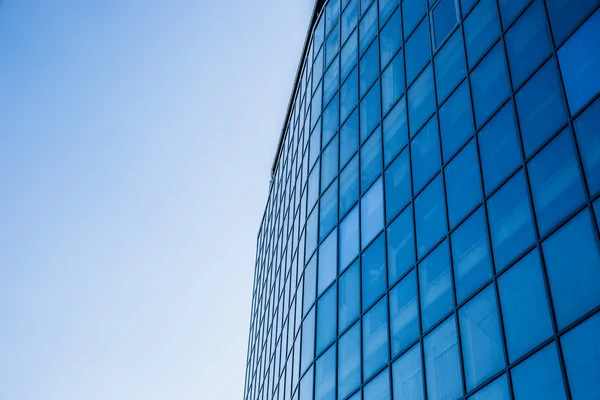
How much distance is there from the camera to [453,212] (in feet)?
61.5

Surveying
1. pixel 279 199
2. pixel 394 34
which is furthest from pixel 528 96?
pixel 279 199

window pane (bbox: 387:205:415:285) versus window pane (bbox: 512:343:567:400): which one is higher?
window pane (bbox: 387:205:415:285)

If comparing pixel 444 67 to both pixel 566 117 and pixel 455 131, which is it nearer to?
pixel 455 131

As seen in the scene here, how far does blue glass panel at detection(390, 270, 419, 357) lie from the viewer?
19016mm

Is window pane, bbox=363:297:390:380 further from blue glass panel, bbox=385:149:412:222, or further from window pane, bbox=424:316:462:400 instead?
blue glass panel, bbox=385:149:412:222

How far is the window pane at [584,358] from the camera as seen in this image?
1273cm

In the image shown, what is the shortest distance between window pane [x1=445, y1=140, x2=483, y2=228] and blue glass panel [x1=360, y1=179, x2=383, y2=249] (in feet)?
13.4

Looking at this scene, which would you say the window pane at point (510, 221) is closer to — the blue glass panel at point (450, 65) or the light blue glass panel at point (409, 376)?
the light blue glass panel at point (409, 376)

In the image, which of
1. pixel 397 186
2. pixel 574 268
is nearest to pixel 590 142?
pixel 574 268

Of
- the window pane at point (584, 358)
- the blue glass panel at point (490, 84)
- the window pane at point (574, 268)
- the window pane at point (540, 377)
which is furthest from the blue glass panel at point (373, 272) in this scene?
the window pane at point (584, 358)

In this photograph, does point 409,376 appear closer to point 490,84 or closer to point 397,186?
point 397,186

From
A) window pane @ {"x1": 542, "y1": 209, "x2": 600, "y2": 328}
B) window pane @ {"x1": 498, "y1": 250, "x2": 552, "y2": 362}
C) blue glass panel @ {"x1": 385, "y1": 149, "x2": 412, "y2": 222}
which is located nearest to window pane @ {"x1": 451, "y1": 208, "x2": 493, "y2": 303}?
window pane @ {"x1": 498, "y1": 250, "x2": 552, "y2": 362}

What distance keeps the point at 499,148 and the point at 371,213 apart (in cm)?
700

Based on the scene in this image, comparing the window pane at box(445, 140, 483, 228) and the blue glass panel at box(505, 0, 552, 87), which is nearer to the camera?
the blue glass panel at box(505, 0, 552, 87)
